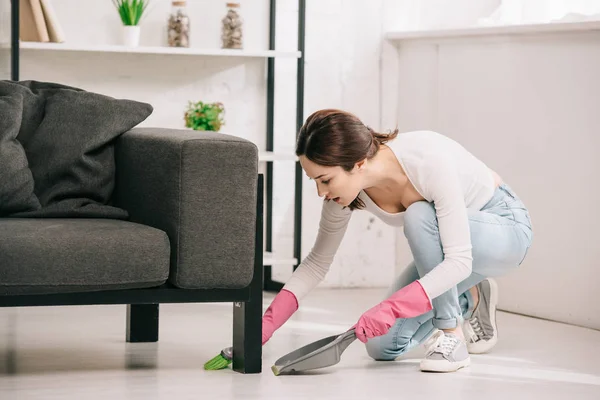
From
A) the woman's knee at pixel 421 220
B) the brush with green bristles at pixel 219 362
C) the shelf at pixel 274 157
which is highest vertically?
the shelf at pixel 274 157

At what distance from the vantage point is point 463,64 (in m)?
4.13

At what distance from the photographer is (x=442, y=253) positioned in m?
2.74

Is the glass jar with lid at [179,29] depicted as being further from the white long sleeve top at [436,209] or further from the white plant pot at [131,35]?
the white long sleeve top at [436,209]

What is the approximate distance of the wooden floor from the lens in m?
2.56

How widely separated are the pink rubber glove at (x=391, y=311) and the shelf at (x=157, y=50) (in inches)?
65.8

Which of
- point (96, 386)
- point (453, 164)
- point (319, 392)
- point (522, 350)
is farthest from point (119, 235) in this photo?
point (522, 350)

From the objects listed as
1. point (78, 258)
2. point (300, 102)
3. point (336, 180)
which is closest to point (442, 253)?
point (336, 180)

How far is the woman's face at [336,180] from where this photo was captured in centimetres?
258

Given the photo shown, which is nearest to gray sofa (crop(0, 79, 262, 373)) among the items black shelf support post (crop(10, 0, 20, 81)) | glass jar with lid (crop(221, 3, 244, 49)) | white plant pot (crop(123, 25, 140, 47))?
black shelf support post (crop(10, 0, 20, 81))

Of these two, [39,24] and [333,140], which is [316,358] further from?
[39,24]

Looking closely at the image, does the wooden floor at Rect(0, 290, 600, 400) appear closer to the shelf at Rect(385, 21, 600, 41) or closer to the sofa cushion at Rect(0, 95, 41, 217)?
the sofa cushion at Rect(0, 95, 41, 217)

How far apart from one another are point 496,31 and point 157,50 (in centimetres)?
122

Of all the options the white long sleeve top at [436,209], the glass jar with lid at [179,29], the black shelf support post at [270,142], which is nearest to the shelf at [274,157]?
the black shelf support post at [270,142]

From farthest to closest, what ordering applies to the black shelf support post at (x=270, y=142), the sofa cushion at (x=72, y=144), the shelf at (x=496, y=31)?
the black shelf support post at (x=270, y=142) < the shelf at (x=496, y=31) < the sofa cushion at (x=72, y=144)
